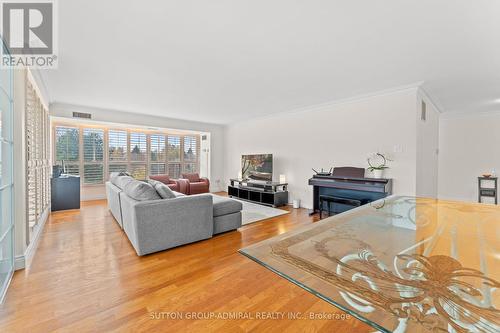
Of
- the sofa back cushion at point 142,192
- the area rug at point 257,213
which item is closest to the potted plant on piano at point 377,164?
the area rug at point 257,213

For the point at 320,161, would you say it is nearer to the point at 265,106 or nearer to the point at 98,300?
the point at 265,106

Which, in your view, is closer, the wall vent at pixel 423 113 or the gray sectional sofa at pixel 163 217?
the gray sectional sofa at pixel 163 217

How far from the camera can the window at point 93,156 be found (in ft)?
19.9

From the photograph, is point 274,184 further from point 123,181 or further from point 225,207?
point 123,181

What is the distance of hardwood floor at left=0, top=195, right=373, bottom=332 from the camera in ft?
4.90

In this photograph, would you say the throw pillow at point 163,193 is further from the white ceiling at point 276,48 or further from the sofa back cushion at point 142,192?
the white ceiling at point 276,48

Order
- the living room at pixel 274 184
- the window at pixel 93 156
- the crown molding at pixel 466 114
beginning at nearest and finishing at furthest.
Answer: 1. the living room at pixel 274 184
2. the crown molding at pixel 466 114
3. the window at pixel 93 156

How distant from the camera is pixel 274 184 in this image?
5.36 meters

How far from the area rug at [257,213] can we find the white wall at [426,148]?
8.37 ft

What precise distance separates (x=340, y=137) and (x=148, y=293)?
13.7 ft

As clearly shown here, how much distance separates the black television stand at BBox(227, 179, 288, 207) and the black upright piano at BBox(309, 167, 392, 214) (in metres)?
0.95

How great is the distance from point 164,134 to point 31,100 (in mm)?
4550

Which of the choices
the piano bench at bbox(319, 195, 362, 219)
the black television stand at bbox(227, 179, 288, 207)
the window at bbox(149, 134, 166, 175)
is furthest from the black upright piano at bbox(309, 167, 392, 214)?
the window at bbox(149, 134, 166, 175)

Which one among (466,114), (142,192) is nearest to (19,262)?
(142,192)
